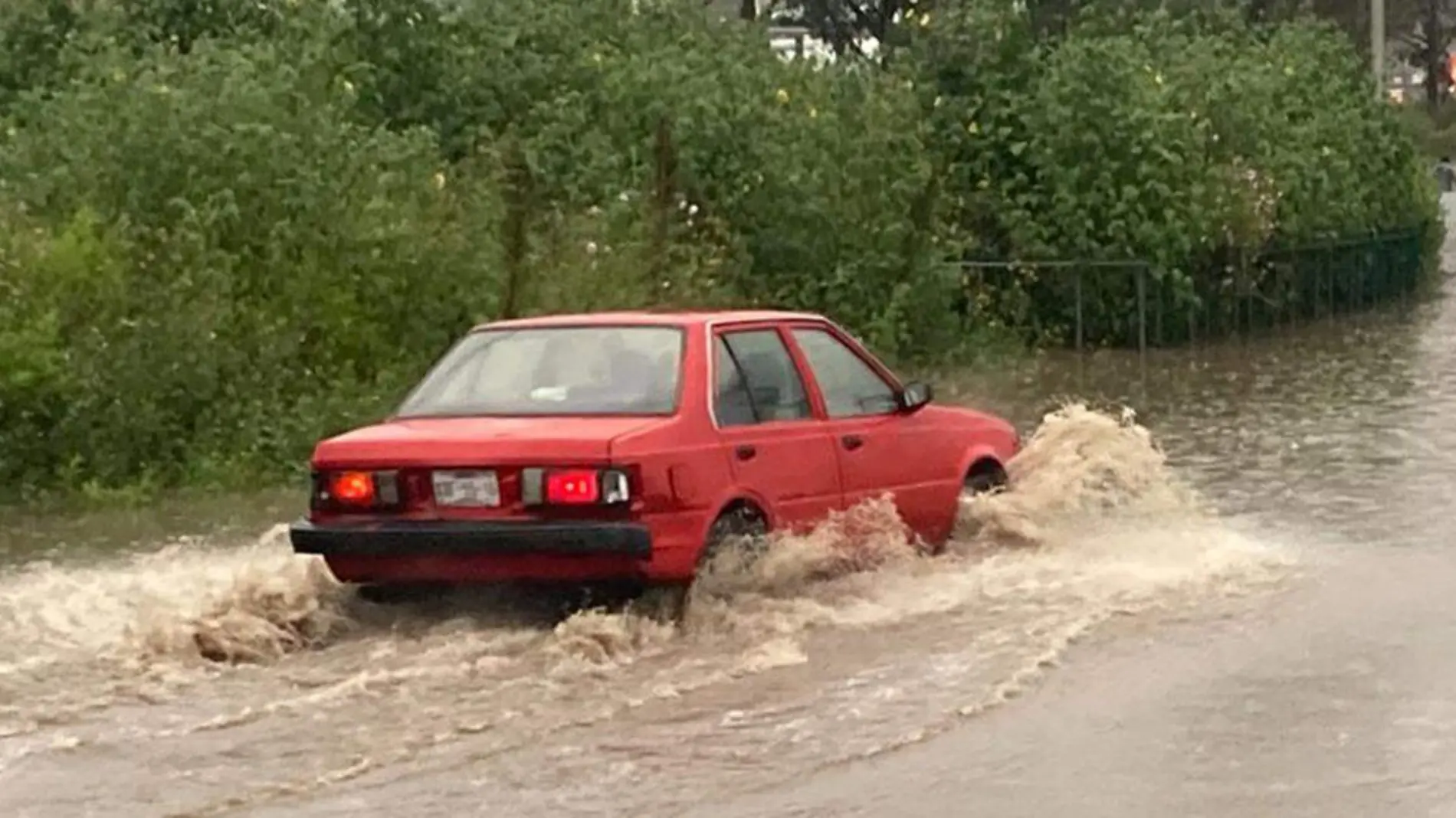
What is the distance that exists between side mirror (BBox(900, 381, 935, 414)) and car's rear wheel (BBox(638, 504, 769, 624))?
152 centimetres

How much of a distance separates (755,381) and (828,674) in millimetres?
1990

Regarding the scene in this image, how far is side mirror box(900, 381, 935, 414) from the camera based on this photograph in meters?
13.3

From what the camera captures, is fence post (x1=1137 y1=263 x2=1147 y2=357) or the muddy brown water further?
fence post (x1=1137 y1=263 x2=1147 y2=357)

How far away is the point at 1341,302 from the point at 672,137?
13.4m

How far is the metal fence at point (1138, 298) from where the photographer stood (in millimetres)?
30312

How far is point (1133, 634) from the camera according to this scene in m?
11.7

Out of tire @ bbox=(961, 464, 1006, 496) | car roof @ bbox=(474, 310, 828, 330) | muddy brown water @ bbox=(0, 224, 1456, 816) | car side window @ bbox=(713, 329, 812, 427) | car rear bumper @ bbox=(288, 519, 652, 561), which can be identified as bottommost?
muddy brown water @ bbox=(0, 224, 1456, 816)

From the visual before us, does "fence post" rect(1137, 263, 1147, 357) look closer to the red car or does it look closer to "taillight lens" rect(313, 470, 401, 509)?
the red car

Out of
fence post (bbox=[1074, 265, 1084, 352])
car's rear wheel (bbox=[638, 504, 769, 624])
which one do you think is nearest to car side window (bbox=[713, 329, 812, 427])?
car's rear wheel (bbox=[638, 504, 769, 624])

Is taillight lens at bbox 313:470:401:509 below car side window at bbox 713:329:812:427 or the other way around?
below

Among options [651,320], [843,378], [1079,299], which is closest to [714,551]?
[651,320]

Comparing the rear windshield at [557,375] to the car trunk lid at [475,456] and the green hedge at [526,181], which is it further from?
the green hedge at [526,181]

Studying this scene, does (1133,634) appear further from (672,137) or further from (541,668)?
(672,137)

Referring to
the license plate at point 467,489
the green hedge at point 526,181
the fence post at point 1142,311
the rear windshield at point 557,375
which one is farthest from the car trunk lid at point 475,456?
the fence post at point 1142,311
